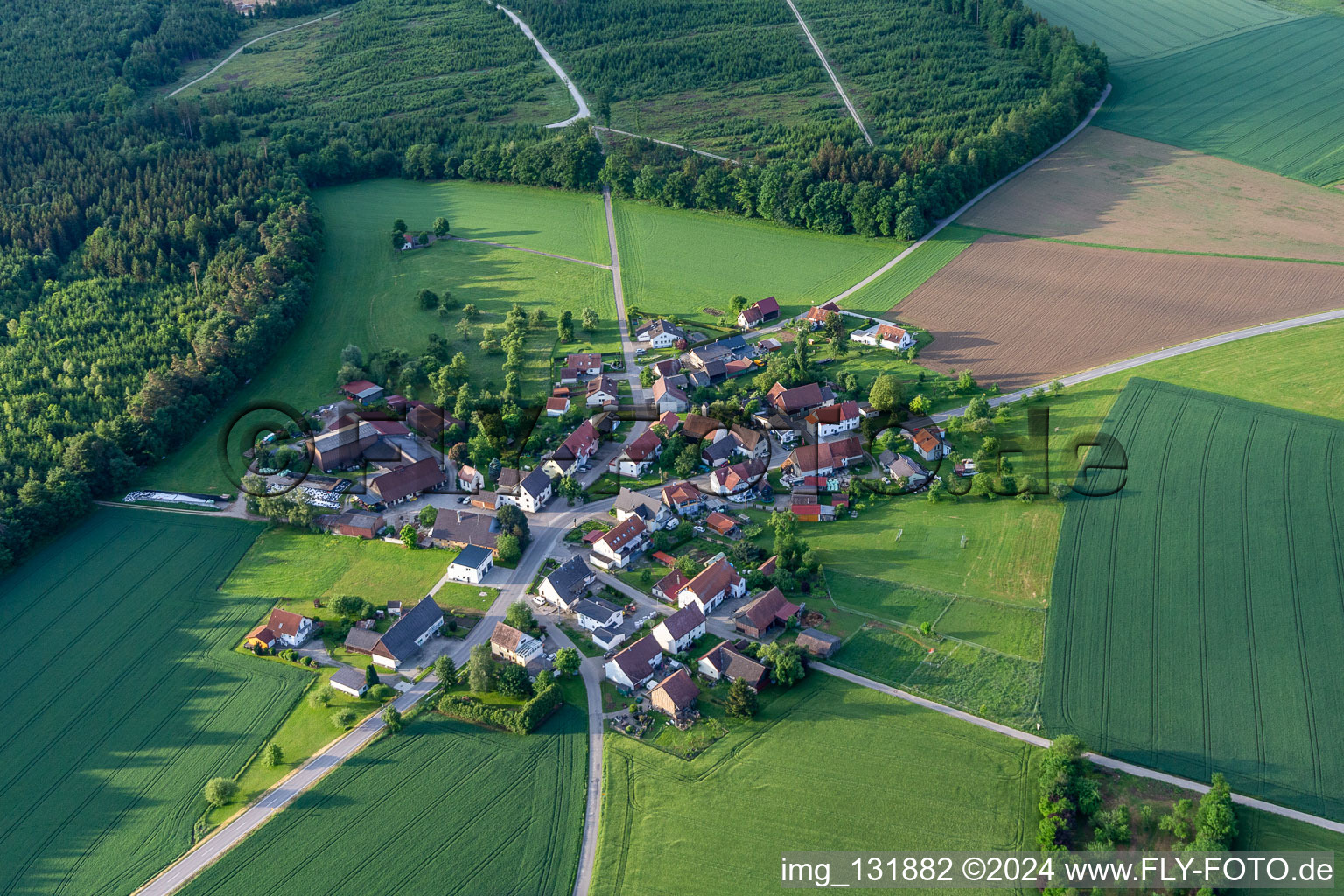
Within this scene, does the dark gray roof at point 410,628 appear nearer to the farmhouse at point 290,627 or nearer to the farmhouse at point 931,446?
the farmhouse at point 290,627

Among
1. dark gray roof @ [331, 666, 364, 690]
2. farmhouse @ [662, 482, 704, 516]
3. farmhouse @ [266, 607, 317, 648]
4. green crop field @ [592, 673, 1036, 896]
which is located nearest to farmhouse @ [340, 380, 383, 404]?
farmhouse @ [266, 607, 317, 648]

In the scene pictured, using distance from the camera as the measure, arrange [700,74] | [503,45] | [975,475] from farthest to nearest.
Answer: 1. [503,45]
2. [700,74]
3. [975,475]

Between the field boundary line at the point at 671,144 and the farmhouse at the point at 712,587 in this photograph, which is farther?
the field boundary line at the point at 671,144

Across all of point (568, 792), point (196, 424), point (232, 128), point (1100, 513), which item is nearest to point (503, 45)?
point (232, 128)

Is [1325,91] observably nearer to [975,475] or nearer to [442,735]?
[975,475]

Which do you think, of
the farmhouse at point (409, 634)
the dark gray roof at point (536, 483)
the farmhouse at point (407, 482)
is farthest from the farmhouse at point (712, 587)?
the farmhouse at point (407, 482)

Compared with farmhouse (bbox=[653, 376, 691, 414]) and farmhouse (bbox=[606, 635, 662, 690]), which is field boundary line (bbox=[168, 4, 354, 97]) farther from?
farmhouse (bbox=[606, 635, 662, 690])

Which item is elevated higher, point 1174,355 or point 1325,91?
point 1325,91
